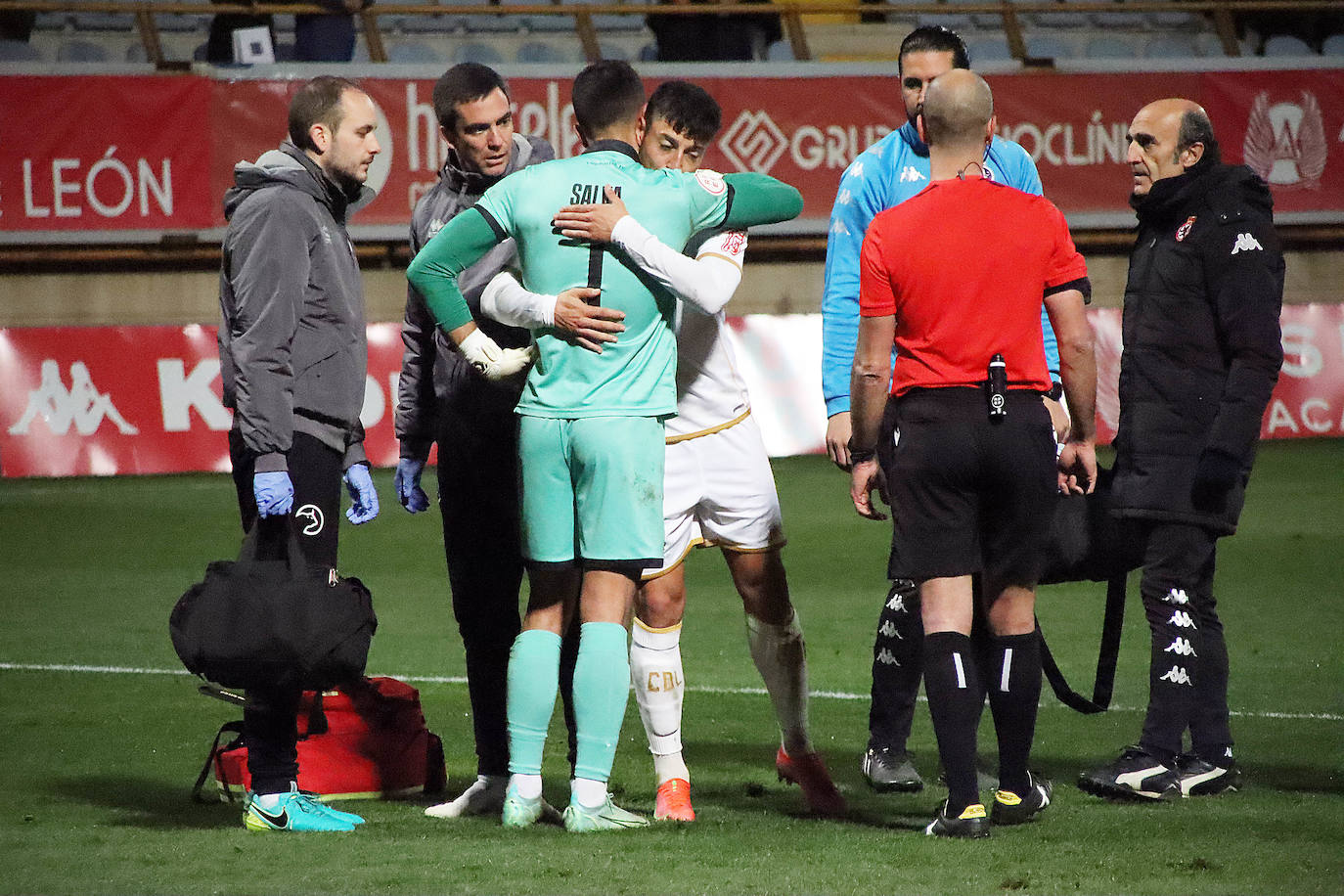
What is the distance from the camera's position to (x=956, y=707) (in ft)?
14.7

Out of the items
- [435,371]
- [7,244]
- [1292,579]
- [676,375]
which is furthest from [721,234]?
[7,244]

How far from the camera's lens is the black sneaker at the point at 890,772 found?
5.34 meters

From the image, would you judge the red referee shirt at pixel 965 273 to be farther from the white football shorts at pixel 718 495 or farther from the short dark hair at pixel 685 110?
the white football shorts at pixel 718 495

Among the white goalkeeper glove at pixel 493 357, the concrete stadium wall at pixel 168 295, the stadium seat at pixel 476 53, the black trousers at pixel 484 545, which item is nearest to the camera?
the white goalkeeper glove at pixel 493 357

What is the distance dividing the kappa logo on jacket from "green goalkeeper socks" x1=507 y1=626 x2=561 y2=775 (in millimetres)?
2227

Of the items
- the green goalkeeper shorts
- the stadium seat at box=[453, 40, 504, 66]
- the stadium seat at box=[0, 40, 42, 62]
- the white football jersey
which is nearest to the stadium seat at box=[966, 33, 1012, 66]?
the stadium seat at box=[453, 40, 504, 66]

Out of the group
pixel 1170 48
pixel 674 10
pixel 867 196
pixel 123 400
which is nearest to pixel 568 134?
pixel 674 10

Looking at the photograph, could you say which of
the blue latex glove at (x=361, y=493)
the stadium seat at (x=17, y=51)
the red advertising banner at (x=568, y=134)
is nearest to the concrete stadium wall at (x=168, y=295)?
the red advertising banner at (x=568, y=134)

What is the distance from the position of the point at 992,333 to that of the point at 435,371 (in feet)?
5.49

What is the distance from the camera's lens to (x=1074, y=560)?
5188mm

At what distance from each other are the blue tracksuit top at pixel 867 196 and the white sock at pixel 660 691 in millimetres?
988

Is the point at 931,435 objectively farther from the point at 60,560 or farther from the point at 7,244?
the point at 7,244

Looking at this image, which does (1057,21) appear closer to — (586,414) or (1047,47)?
(1047,47)

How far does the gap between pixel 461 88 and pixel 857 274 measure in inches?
54.3
